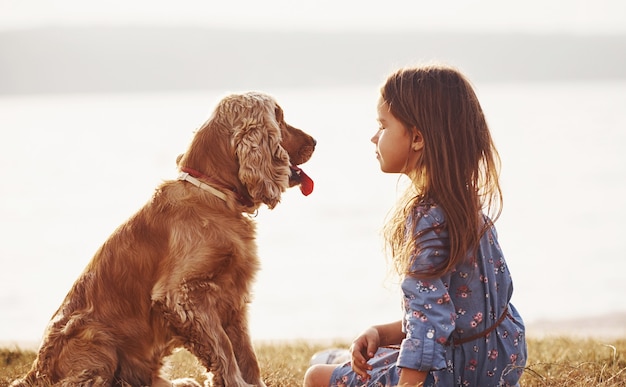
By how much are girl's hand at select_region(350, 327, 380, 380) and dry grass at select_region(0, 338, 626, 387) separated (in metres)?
0.77

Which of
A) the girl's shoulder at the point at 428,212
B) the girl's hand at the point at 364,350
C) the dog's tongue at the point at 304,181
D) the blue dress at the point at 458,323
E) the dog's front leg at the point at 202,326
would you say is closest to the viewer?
the blue dress at the point at 458,323

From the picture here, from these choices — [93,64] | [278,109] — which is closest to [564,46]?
[93,64]

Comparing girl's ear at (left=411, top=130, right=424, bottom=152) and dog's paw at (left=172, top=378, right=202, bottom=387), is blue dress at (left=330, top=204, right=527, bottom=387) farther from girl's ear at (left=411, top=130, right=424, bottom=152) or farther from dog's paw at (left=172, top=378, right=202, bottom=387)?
dog's paw at (left=172, top=378, right=202, bottom=387)

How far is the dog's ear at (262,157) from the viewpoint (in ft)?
13.8

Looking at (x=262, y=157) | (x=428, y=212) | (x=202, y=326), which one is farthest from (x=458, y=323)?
(x=262, y=157)

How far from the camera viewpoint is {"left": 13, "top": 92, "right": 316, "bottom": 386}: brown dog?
399 cm

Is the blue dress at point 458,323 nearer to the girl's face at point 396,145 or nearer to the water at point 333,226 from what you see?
the girl's face at point 396,145

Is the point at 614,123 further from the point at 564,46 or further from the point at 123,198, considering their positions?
the point at 564,46

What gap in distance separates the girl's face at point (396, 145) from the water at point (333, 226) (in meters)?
0.57

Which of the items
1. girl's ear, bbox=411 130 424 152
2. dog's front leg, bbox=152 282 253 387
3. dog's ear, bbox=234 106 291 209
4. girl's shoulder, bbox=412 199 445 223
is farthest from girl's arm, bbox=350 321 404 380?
dog's ear, bbox=234 106 291 209

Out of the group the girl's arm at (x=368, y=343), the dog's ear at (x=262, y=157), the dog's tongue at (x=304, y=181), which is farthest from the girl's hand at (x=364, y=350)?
the dog's tongue at (x=304, y=181)

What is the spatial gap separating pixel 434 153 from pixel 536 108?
31436mm

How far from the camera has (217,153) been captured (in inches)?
167

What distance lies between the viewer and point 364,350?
3752 mm
